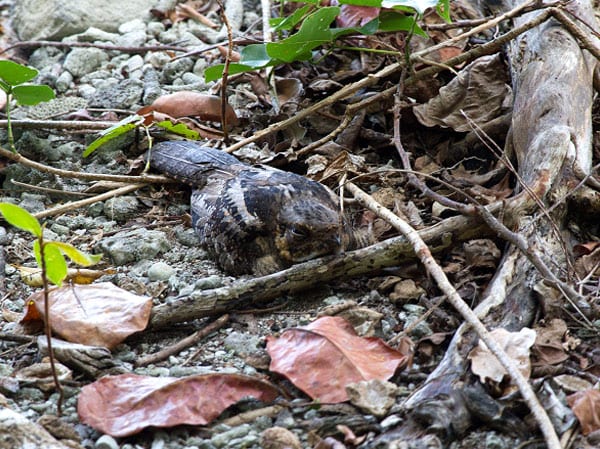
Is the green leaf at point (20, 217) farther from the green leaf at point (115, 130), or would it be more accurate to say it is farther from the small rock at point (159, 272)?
the green leaf at point (115, 130)

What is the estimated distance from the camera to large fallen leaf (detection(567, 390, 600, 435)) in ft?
7.43

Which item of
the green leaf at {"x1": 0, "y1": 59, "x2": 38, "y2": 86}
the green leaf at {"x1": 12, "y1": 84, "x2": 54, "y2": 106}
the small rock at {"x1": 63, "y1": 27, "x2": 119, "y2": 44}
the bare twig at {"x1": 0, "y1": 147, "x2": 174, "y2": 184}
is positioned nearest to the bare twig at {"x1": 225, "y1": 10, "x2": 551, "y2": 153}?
the bare twig at {"x1": 0, "y1": 147, "x2": 174, "y2": 184}

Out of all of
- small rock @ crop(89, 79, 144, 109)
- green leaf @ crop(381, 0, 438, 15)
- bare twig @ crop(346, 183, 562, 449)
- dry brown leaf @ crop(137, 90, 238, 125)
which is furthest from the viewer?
small rock @ crop(89, 79, 144, 109)

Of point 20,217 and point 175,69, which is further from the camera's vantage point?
point 175,69

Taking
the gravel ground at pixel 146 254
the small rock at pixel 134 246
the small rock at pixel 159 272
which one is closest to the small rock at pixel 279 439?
the gravel ground at pixel 146 254

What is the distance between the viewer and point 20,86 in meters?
3.82

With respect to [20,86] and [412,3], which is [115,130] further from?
[412,3]

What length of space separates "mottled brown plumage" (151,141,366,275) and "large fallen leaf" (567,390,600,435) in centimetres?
120

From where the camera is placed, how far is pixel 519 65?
397 cm

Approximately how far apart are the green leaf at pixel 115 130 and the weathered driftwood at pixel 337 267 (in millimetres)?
1403

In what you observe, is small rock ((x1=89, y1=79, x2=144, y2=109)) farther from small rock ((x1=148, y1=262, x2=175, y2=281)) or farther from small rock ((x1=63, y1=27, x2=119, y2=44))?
small rock ((x1=148, y1=262, x2=175, y2=281))

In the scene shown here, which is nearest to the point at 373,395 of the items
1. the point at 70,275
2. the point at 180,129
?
the point at 70,275

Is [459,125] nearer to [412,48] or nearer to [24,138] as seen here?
[412,48]

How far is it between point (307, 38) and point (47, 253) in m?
1.87
